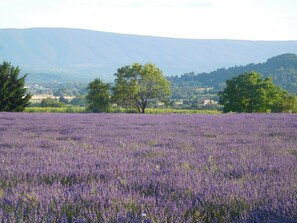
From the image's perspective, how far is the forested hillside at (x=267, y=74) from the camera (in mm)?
118625

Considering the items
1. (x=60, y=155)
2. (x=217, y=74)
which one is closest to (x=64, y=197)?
(x=60, y=155)

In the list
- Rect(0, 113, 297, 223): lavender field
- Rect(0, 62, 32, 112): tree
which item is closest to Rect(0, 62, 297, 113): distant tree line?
Rect(0, 62, 32, 112): tree

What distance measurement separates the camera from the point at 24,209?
129 inches

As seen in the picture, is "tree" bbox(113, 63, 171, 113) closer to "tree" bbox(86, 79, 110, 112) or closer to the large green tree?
"tree" bbox(86, 79, 110, 112)

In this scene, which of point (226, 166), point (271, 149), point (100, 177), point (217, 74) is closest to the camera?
point (100, 177)

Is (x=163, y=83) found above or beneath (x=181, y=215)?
above

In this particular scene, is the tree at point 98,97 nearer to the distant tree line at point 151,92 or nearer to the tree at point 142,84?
the distant tree line at point 151,92

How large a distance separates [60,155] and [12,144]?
2.21 m

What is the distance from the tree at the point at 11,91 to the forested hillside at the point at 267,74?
270 feet

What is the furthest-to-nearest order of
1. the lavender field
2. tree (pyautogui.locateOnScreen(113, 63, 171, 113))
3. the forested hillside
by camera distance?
1. the forested hillside
2. tree (pyautogui.locateOnScreen(113, 63, 171, 113))
3. the lavender field

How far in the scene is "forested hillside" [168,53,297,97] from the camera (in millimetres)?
118625

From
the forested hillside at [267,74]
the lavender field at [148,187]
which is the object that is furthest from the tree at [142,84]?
the forested hillside at [267,74]

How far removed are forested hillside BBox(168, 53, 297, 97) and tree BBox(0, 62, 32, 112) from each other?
8235 cm

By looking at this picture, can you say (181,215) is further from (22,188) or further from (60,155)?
(60,155)
